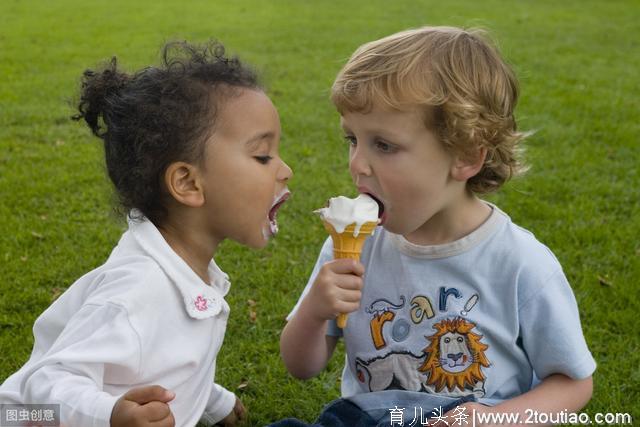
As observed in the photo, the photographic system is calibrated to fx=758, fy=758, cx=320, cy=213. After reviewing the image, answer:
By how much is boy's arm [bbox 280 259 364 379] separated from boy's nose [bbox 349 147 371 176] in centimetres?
34

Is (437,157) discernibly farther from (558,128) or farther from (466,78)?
(558,128)

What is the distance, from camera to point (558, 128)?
8.04 m

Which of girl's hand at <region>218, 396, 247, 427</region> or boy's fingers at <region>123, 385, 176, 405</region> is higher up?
boy's fingers at <region>123, 385, 176, 405</region>

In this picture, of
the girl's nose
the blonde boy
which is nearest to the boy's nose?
the blonde boy

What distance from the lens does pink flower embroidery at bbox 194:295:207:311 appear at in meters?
2.83

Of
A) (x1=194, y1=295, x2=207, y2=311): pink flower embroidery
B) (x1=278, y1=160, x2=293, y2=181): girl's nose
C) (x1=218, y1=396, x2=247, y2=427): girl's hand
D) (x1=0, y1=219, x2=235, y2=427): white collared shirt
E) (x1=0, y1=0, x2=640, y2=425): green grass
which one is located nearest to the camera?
(x1=0, y1=219, x2=235, y2=427): white collared shirt

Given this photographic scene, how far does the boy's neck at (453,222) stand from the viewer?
2908 mm

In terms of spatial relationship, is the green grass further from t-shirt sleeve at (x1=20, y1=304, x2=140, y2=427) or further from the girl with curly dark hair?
t-shirt sleeve at (x1=20, y1=304, x2=140, y2=427)

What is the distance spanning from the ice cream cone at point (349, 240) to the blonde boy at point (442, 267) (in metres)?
0.08

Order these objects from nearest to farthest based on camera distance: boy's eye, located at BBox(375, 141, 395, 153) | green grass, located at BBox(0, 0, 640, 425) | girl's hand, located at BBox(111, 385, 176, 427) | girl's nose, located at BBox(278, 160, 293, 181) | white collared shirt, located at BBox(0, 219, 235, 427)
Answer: girl's hand, located at BBox(111, 385, 176, 427) < white collared shirt, located at BBox(0, 219, 235, 427) < boy's eye, located at BBox(375, 141, 395, 153) < girl's nose, located at BBox(278, 160, 293, 181) < green grass, located at BBox(0, 0, 640, 425)

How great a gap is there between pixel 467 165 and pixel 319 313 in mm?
782

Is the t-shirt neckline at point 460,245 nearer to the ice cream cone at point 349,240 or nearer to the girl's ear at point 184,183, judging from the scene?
the ice cream cone at point 349,240

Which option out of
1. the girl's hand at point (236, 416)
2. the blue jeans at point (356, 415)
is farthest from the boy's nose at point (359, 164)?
the girl's hand at point (236, 416)

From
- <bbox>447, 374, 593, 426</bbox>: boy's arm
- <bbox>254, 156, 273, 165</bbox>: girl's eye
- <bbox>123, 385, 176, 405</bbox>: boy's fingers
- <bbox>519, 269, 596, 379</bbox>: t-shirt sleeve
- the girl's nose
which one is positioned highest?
<bbox>254, 156, 273, 165</bbox>: girl's eye
